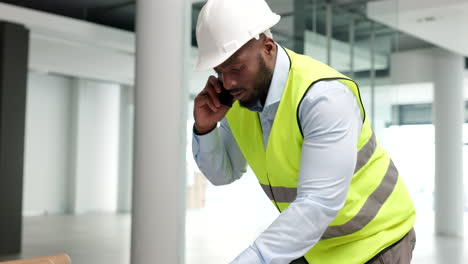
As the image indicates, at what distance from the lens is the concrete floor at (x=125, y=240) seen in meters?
3.74

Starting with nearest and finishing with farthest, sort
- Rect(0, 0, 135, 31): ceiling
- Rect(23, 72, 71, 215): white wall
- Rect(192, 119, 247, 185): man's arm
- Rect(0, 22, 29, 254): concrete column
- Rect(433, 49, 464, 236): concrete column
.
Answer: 1. Rect(192, 119, 247, 185): man's arm
2. Rect(433, 49, 464, 236): concrete column
3. Rect(0, 22, 29, 254): concrete column
4. Rect(0, 0, 135, 31): ceiling
5. Rect(23, 72, 71, 215): white wall

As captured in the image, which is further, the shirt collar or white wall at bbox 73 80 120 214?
white wall at bbox 73 80 120 214

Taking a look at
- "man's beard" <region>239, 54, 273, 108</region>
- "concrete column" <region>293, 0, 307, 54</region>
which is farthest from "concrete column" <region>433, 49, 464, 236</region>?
"man's beard" <region>239, 54, 273, 108</region>

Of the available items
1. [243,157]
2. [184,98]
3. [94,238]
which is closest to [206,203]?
[184,98]

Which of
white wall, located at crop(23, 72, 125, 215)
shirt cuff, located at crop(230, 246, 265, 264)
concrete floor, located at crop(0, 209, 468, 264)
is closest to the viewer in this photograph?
shirt cuff, located at crop(230, 246, 265, 264)

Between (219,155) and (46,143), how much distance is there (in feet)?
43.8

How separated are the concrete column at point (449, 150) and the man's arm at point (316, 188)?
2.42 m

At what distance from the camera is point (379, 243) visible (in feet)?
4.99

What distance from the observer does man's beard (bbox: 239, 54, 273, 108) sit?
4.42ft

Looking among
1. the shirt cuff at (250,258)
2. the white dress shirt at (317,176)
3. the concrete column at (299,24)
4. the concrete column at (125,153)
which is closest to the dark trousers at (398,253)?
the white dress shirt at (317,176)

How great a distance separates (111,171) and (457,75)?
12.6m

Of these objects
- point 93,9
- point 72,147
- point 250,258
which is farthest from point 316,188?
point 72,147

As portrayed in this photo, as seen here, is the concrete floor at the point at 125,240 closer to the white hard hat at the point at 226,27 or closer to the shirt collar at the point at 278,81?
the shirt collar at the point at 278,81

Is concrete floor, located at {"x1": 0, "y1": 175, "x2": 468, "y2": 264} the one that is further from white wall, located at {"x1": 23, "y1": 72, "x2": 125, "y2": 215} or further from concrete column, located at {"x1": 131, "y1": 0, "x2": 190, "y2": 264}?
white wall, located at {"x1": 23, "y1": 72, "x2": 125, "y2": 215}
